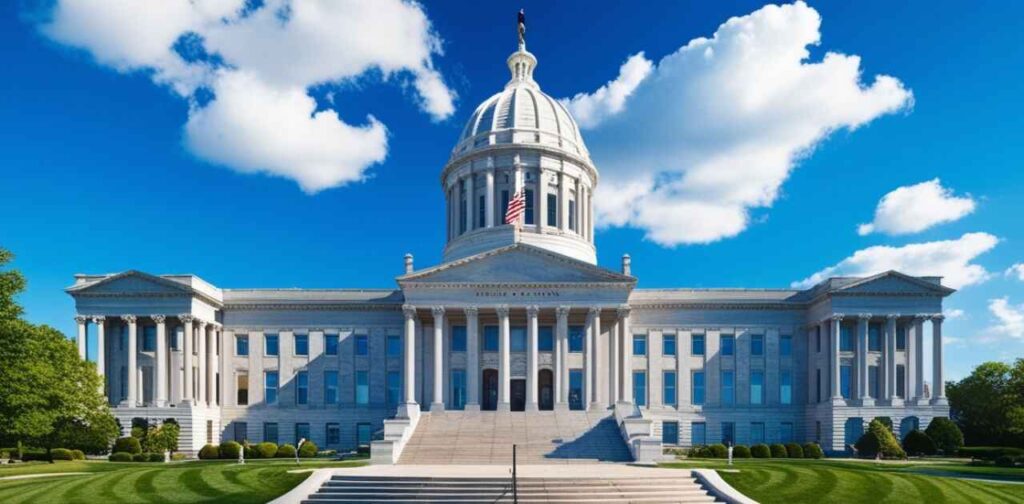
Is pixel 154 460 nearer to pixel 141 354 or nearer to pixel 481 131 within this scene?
pixel 141 354

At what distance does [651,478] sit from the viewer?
35188 mm

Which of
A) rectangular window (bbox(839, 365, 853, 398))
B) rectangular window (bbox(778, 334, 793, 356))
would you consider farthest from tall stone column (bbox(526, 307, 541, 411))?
rectangular window (bbox(839, 365, 853, 398))

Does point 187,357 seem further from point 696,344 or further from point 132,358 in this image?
point 696,344

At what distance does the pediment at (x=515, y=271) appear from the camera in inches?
2421

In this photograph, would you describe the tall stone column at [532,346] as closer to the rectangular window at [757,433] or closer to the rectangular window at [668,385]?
the rectangular window at [668,385]

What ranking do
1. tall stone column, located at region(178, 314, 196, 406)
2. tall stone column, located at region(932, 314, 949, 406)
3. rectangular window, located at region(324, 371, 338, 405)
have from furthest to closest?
rectangular window, located at region(324, 371, 338, 405) < tall stone column, located at region(932, 314, 949, 406) < tall stone column, located at region(178, 314, 196, 406)

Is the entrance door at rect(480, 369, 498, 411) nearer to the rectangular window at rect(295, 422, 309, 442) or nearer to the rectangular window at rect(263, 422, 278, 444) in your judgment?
the rectangular window at rect(295, 422, 309, 442)

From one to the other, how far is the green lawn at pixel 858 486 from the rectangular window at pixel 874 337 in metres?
24.9

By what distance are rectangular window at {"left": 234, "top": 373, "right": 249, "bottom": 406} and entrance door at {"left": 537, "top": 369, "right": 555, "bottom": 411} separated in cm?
2445

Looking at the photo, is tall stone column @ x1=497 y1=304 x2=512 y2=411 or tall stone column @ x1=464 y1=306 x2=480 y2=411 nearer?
tall stone column @ x1=497 y1=304 x2=512 y2=411

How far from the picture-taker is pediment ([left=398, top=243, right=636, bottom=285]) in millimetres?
61500

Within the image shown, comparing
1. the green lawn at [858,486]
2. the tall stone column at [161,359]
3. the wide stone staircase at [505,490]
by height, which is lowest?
the green lawn at [858,486]

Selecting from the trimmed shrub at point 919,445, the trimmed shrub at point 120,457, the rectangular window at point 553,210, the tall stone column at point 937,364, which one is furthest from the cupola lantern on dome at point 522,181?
the trimmed shrub at point 120,457

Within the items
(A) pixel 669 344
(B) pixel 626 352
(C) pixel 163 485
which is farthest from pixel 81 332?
(A) pixel 669 344
